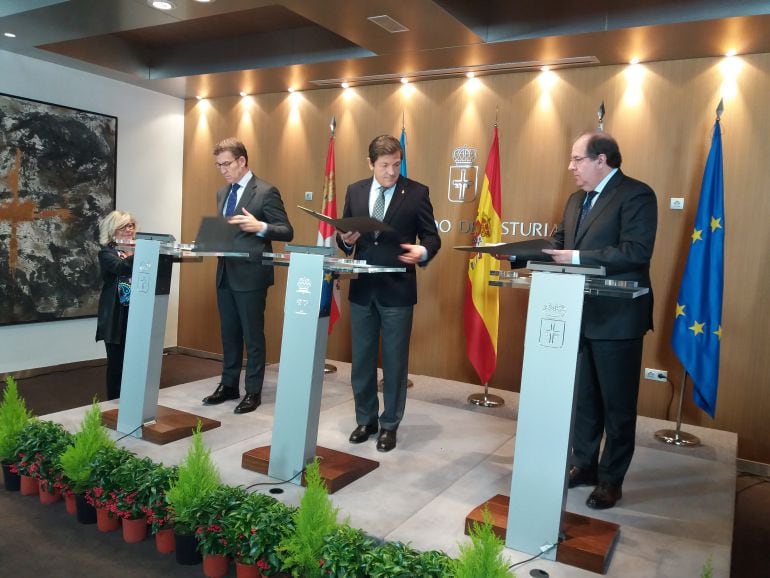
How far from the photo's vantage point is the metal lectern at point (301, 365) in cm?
284

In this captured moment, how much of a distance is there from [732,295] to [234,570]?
3.66 m

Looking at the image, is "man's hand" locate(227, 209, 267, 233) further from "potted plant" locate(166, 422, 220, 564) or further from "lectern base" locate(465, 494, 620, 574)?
"lectern base" locate(465, 494, 620, 574)

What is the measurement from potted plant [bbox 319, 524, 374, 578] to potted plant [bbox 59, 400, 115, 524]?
1.26 m

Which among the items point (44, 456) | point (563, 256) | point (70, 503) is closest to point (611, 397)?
point (563, 256)

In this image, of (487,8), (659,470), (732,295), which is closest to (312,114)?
(487,8)

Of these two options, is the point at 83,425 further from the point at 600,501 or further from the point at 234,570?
the point at 600,501

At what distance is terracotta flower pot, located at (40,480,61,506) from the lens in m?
3.01

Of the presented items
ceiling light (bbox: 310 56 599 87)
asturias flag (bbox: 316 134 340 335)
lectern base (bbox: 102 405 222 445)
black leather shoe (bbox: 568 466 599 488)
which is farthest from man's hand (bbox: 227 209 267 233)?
ceiling light (bbox: 310 56 599 87)

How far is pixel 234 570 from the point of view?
2.54 m

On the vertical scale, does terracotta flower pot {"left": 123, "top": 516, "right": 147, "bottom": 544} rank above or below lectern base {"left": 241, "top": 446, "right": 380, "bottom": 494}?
below

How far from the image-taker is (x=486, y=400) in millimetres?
4680

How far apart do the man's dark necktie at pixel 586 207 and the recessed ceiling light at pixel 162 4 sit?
→ 9.62ft

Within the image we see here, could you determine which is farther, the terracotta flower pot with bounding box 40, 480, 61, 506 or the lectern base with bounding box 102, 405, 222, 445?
the lectern base with bounding box 102, 405, 222, 445

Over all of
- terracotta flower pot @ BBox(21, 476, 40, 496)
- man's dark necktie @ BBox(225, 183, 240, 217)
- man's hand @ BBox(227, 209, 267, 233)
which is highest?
man's dark necktie @ BBox(225, 183, 240, 217)
